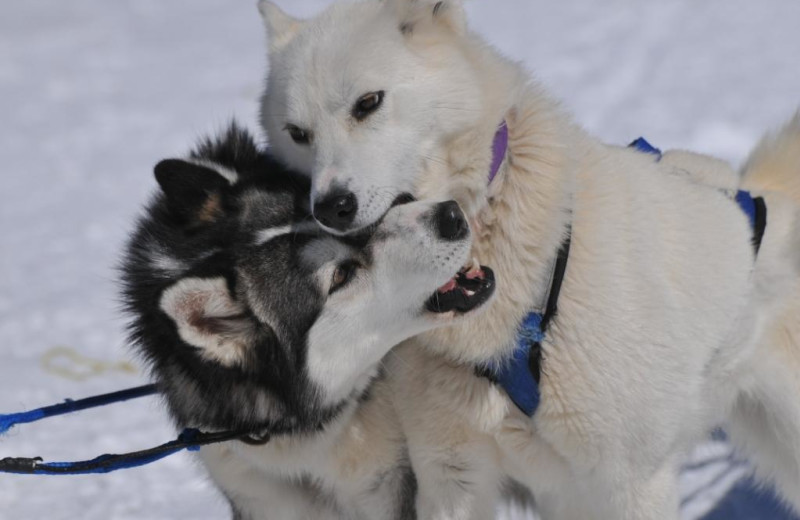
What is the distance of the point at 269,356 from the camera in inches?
113

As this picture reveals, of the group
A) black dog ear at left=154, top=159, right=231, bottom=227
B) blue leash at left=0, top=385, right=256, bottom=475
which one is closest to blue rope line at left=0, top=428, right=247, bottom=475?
blue leash at left=0, top=385, right=256, bottom=475

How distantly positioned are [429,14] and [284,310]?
0.95 meters

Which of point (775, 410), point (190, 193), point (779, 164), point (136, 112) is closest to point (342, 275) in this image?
point (190, 193)

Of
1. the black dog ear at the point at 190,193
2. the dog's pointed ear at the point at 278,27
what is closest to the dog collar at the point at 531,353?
the black dog ear at the point at 190,193

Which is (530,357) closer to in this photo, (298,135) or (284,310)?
(284,310)

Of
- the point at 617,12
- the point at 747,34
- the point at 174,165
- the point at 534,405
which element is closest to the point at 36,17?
the point at 617,12

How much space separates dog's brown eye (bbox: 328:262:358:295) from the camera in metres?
2.80

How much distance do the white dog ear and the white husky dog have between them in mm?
403

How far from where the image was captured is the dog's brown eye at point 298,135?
2.83 m

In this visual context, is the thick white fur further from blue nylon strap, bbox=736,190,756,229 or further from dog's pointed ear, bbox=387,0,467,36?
blue nylon strap, bbox=736,190,756,229

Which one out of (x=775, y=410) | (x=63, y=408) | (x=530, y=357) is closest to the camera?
(x=530, y=357)

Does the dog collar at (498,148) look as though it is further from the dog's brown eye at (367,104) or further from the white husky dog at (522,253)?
the dog's brown eye at (367,104)

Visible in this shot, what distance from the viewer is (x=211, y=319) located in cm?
277

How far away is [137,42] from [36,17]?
1242 mm
